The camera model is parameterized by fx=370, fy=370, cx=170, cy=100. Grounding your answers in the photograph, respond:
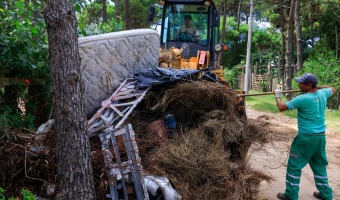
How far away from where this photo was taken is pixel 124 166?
335 cm

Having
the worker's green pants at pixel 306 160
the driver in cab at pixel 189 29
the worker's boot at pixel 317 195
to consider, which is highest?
the driver in cab at pixel 189 29

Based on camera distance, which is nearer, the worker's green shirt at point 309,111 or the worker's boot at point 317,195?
the worker's green shirt at point 309,111

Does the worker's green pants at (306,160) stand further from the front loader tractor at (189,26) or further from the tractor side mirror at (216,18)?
the tractor side mirror at (216,18)

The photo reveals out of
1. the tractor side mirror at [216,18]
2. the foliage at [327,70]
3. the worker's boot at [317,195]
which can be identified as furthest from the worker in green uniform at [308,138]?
the foliage at [327,70]

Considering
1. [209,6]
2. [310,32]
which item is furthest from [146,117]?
[310,32]

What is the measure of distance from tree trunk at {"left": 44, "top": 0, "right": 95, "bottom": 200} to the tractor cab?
4.78 meters

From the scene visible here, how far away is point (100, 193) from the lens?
11.1 feet

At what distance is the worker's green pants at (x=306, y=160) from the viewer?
4887 mm

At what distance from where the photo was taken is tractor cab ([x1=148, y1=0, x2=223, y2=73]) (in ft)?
25.8

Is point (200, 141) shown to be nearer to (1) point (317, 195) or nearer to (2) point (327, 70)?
(1) point (317, 195)

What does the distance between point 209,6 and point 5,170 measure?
5868 millimetres

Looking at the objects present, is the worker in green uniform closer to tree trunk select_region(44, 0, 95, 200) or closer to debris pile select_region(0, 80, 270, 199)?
debris pile select_region(0, 80, 270, 199)

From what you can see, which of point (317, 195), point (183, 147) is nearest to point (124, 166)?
point (183, 147)

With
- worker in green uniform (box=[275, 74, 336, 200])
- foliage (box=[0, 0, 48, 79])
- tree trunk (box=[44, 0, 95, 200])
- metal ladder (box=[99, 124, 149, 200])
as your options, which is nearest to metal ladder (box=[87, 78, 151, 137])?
metal ladder (box=[99, 124, 149, 200])
